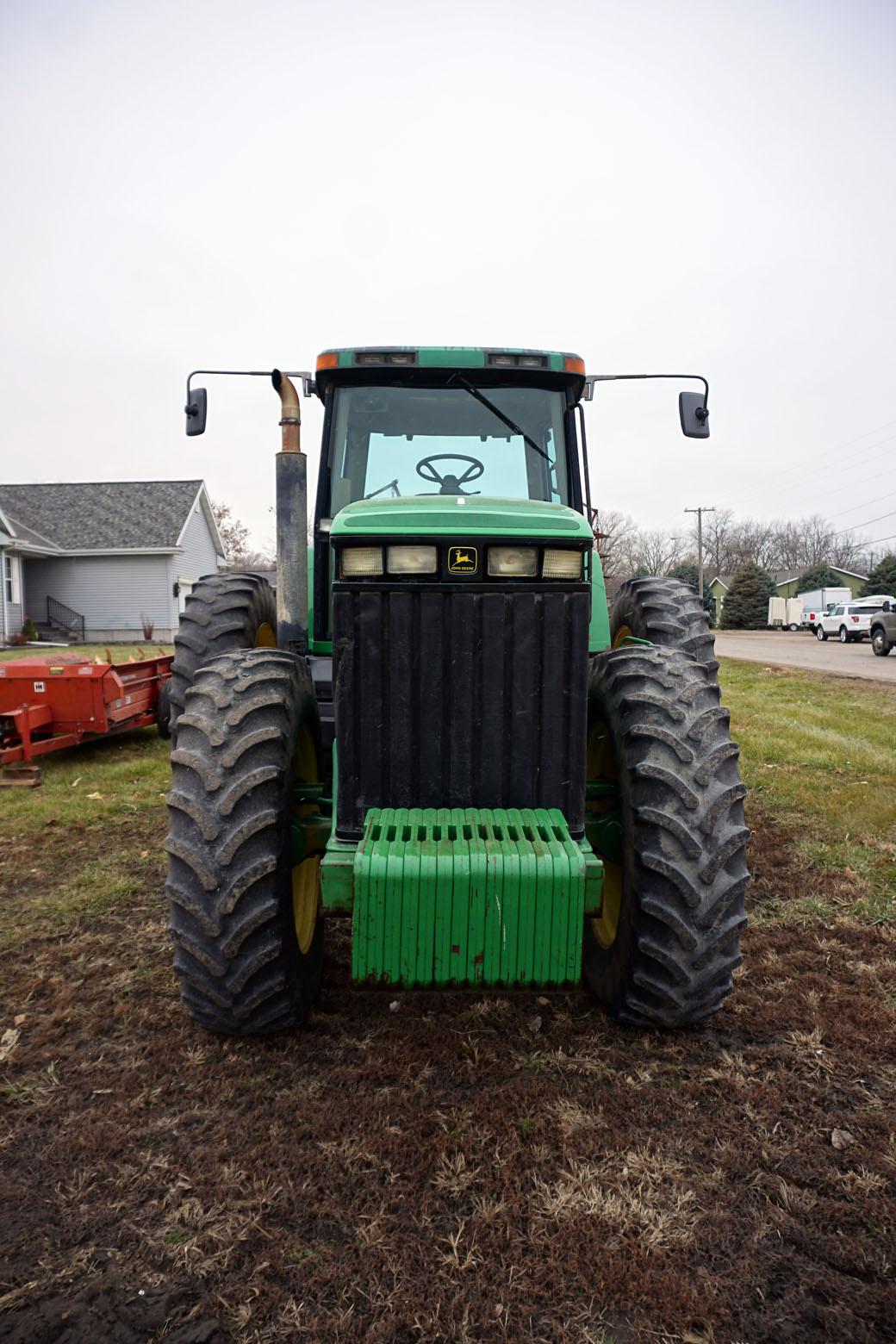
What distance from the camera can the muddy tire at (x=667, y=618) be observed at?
4062mm

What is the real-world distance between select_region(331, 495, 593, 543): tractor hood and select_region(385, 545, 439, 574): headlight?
5cm

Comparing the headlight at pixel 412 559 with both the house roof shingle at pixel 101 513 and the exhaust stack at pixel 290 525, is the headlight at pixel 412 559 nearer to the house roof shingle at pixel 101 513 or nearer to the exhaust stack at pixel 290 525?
the exhaust stack at pixel 290 525

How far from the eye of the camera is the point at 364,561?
2.77 metres

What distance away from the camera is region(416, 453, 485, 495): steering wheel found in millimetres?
4266

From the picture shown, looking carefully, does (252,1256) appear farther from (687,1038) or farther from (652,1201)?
(687,1038)

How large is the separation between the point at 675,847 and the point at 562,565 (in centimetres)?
99

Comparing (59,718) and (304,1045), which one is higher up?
(59,718)

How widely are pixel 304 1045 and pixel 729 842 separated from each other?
65.2 inches

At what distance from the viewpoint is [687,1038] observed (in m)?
3.07

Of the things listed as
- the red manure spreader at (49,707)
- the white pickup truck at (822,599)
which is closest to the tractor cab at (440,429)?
the red manure spreader at (49,707)

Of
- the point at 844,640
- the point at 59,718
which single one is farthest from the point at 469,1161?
the point at 844,640

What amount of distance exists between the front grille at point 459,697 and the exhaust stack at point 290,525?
3.16 feet

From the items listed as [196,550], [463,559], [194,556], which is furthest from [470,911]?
[196,550]

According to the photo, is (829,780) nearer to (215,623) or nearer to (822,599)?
(215,623)
